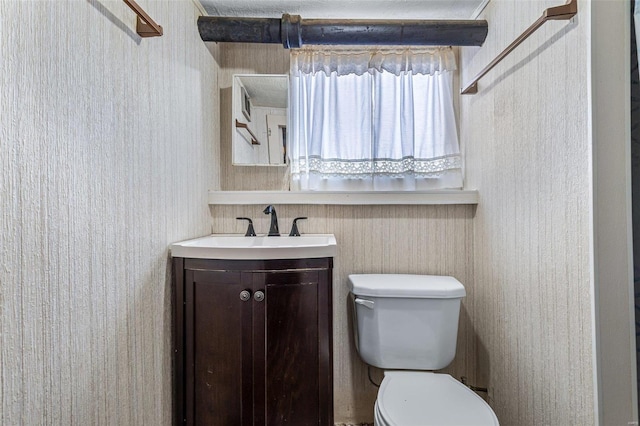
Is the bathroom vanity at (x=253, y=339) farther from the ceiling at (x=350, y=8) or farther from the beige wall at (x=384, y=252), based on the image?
the ceiling at (x=350, y=8)

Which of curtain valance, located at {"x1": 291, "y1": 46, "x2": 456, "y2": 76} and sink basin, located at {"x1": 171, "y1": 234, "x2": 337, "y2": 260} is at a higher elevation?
curtain valance, located at {"x1": 291, "y1": 46, "x2": 456, "y2": 76}

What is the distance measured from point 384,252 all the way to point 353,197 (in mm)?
346

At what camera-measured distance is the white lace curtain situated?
59.8 inches

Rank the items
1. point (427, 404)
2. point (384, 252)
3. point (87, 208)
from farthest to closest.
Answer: point (384, 252) < point (427, 404) < point (87, 208)

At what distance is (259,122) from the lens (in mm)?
1575

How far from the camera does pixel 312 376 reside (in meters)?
1.06

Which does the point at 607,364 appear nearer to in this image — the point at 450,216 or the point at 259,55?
the point at 450,216

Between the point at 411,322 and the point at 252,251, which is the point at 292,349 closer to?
the point at 252,251

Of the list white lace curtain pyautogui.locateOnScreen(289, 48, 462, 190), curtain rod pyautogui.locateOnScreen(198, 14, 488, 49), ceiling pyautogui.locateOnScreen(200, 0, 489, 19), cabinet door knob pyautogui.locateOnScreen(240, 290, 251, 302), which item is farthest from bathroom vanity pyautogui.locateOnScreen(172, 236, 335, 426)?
ceiling pyautogui.locateOnScreen(200, 0, 489, 19)

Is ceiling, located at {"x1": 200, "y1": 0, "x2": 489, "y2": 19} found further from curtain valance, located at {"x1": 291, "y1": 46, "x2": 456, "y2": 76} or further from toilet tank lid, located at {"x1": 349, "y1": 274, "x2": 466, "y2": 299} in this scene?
toilet tank lid, located at {"x1": 349, "y1": 274, "x2": 466, "y2": 299}

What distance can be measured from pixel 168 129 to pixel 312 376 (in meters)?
1.11

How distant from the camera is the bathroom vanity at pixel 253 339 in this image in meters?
Result: 1.04

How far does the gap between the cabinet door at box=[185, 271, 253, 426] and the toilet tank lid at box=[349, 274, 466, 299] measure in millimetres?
531

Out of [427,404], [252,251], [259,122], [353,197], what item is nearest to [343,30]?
[259,122]
